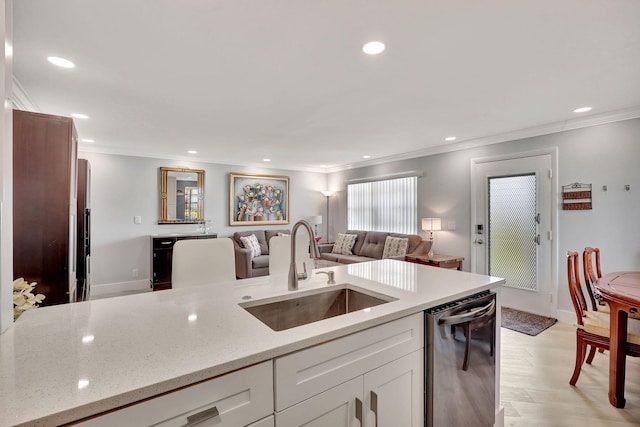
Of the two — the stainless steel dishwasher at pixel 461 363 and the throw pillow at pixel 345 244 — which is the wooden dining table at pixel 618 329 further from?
the throw pillow at pixel 345 244

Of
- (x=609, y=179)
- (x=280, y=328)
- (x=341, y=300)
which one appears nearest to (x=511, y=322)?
(x=609, y=179)

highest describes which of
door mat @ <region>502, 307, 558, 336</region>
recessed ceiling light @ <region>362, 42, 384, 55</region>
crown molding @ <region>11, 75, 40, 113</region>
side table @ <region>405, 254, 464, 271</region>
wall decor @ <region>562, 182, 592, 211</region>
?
recessed ceiling light @ <region>362, 42, 384, 55</region>

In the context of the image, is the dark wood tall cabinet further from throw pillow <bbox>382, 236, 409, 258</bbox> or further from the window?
the window

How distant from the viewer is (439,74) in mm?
2250

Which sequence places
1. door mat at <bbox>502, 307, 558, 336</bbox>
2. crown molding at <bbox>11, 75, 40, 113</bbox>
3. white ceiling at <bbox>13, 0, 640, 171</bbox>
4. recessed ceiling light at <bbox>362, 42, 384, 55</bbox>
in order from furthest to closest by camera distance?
door mat at <bbox>502, 307, 558, 336</bbox> → crown molding at <bbox>11, 75, 40, 113</bbox> → recessed ceiling light at <bbox>362, 42, 384, 55</bbox> → white ceiling at <bbox>13, 0, 640, 171</bbox>

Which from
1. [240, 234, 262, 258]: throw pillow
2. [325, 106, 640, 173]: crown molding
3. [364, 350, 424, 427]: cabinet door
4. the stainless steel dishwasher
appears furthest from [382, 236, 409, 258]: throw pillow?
[364, 350, 424, 427]: cabinet door

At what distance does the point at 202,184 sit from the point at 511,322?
17.4ft

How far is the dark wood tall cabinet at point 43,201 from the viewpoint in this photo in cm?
196

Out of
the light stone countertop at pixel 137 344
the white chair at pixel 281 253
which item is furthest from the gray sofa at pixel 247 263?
the light stone countertop at pixel 137 344

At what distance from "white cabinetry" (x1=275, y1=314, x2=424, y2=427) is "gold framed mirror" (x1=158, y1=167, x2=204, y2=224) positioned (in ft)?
16.5

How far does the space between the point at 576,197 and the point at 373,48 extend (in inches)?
122

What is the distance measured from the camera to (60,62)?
6.88 feet

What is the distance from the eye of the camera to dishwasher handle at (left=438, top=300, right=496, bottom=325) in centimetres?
140

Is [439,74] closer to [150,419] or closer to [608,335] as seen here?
[608,335]
